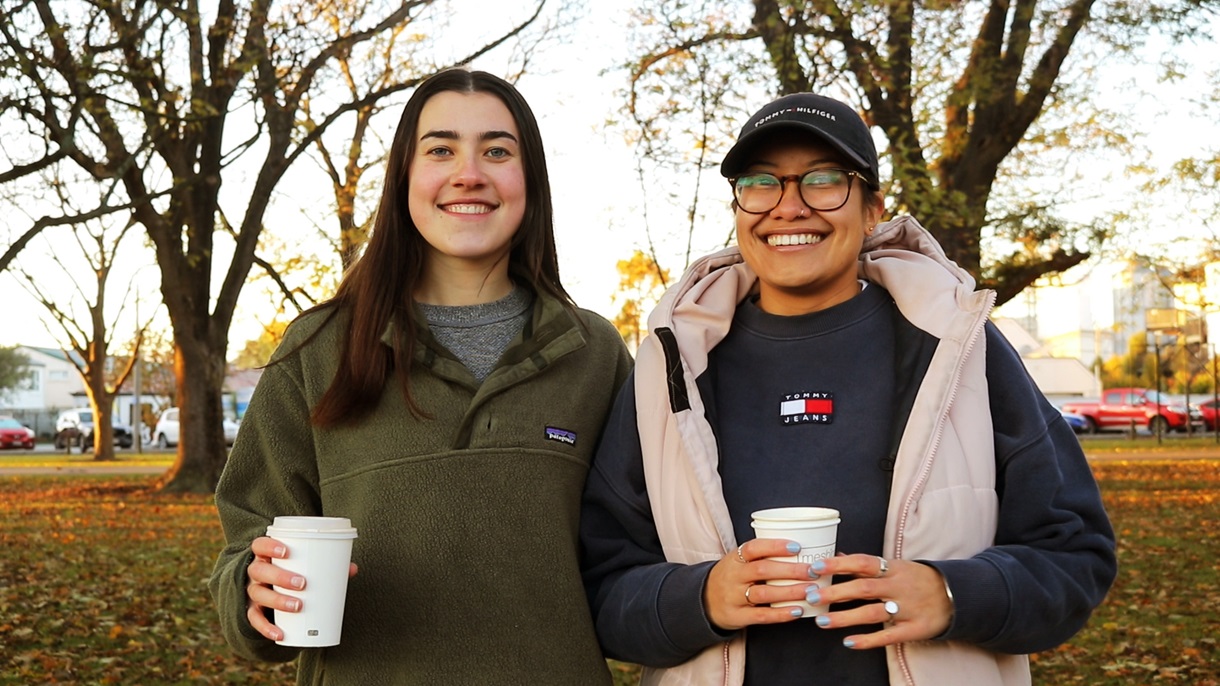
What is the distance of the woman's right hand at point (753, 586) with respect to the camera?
89.4 inches

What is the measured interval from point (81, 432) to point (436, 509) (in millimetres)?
45342

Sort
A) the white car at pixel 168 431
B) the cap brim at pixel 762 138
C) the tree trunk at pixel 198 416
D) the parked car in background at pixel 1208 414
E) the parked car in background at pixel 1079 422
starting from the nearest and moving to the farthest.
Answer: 1. the cap brim at pixel 762 138
2. the tree trunk at pixel 198 416
3. the parked car in background at pixel 1079 422
4. the parked car in background at pixel 1208 414
5. the white car at pixel 168 431

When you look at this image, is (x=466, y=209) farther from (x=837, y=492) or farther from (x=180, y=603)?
(x=180, y=603)

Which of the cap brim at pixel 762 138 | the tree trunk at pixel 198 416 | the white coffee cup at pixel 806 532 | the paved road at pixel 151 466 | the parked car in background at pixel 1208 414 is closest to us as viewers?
the white coffee cup at pixel 806 532

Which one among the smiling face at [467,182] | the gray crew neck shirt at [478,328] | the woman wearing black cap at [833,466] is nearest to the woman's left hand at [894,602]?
the woman wearing black cap at [833,466]

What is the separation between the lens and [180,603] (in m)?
9.91

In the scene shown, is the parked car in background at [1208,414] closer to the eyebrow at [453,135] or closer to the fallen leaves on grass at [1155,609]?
the fallen leaves on grass at [1155,609]

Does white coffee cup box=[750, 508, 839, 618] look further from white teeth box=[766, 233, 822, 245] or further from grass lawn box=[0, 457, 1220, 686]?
grass lawn box=[0, 457, 1220, 686]

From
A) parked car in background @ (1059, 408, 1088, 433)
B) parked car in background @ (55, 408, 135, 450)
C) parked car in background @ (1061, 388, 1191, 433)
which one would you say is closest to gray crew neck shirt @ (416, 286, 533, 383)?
parked car in background @ (1059, 408, 1088, 433)

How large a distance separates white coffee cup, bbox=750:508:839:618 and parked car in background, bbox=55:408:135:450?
146 feet

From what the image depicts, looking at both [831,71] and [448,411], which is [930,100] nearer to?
[831,71]

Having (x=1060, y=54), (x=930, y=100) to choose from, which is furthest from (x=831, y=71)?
(x=1060, y=54)

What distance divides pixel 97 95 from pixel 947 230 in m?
7.20

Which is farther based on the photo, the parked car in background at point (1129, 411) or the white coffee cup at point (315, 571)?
the parked car in background at point (1129, 411)
